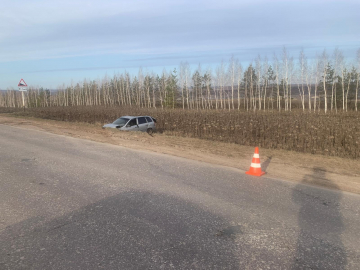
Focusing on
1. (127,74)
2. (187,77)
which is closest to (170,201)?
(187,77)

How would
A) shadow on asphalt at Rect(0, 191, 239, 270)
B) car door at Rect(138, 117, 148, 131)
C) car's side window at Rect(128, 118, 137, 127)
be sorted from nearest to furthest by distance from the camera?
shadow on asphalt at Rect(0, 191, 239, 270)
car's side window at Rect(128, 118, 137, 127)
car door at Rect(138, 117, 148, 131)

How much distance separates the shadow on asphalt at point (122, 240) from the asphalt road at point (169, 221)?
1 centimetres

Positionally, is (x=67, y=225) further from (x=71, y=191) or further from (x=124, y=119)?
(x=124, y=119)

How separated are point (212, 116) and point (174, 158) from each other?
1083 cm

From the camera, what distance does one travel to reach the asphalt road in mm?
3388

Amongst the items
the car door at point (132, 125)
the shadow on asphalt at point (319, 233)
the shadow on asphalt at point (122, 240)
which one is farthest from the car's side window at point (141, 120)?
the shadow on asphalt at point (122, 240)

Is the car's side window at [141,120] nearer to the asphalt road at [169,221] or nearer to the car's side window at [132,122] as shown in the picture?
the car's side window at [132,122]

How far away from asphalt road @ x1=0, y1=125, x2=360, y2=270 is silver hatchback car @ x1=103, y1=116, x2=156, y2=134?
9986 millimetres

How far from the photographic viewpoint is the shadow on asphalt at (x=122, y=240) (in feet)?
10.8

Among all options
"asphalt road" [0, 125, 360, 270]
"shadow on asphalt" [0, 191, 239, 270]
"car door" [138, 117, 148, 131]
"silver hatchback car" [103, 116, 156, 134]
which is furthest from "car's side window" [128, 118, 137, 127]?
"shadow on asphalt" [0, 191, 239, 270]

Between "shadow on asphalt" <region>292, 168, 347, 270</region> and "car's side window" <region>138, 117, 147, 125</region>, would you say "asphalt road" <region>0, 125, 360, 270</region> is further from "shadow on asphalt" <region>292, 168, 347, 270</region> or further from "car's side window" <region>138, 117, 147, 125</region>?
"car's side window" <region>138, 117, 147, 125</region>

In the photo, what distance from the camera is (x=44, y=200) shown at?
5.28m

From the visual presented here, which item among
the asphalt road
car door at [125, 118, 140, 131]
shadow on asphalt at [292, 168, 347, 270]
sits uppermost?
car door at [125, 118, 140, 131]

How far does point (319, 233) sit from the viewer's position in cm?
408
